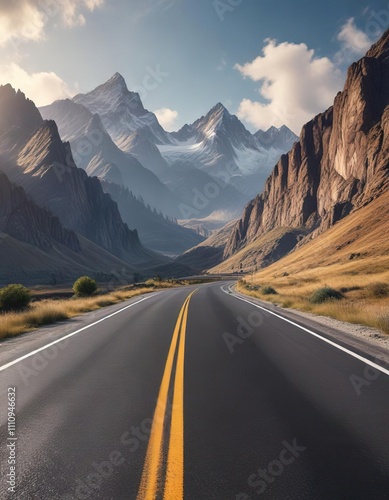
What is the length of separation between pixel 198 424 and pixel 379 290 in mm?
23359

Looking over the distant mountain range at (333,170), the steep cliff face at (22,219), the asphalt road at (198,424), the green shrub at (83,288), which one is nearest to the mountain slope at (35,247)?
the steep cliff face at (22,219)

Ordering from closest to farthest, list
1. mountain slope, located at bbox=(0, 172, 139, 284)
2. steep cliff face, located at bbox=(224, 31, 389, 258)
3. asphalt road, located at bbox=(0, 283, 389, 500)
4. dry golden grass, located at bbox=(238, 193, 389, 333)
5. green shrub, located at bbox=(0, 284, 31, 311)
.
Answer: asphalt road, located at bbox=(0, 283, 389, 500)
dry golden grass, located at bbox=(238, 193, 389, 333)
green shrub, located at bbox=(0, 284, 31, 311)
steep cliff face, located at bbox=(224, 31, 389, 258)
mountain slope, located at bbox=(0, 172, 139, 284)

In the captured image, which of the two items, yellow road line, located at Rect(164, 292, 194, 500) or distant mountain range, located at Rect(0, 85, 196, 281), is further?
distant mountain range, located at Rect(0, 85, 196, 281)

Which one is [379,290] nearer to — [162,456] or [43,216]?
[162,456]

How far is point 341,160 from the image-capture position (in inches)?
3952

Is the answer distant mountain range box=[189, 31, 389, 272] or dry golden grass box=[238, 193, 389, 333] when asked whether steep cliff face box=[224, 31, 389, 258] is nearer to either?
distant mountain range box=[189, 31, 389, 272]

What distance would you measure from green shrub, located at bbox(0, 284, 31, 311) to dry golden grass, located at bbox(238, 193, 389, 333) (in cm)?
1533

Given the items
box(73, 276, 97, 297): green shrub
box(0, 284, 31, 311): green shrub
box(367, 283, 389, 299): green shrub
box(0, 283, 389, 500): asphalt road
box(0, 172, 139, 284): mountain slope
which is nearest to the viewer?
box(0, 283, 389, 500): asphalt road

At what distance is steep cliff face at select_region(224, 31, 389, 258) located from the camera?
273ft

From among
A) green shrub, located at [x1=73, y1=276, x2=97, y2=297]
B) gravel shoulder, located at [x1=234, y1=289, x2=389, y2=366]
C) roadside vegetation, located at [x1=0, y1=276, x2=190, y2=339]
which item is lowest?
gravel shoulder, located at [x1=234, y1=289, x2=389, y2=366]

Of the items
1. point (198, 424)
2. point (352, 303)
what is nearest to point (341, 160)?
point (352, 303)

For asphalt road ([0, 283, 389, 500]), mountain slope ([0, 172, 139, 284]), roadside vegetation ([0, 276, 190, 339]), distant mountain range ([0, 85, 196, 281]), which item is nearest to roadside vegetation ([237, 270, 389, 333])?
asphalt road ([0, 283, 389, 500])

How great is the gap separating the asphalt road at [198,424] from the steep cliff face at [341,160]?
75.1 metres

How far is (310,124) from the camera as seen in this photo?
431 ft
